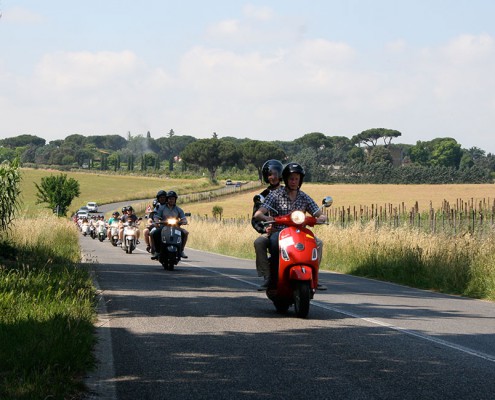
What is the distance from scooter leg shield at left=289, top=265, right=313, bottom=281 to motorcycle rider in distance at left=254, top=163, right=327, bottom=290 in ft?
1.77

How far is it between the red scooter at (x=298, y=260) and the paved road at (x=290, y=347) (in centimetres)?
37

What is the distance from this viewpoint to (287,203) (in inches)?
487

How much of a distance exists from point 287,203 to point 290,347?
11.6ft

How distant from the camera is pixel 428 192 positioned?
10194cm

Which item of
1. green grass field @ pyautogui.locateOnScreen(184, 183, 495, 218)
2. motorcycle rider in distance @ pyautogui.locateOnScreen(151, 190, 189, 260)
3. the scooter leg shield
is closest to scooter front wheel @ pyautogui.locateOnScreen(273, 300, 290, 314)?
the scooter leg shield

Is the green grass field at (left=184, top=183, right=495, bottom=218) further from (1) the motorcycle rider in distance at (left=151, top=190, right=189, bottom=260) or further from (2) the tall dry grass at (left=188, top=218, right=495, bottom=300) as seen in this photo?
(1) the motorcycle rider in distance at (left=151, top=190, right=189, bottom=260)

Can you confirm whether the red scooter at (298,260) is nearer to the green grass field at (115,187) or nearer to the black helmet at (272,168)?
the black helmet at (272,168)

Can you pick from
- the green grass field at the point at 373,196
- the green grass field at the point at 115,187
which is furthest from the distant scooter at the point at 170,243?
the green grass field at the point at 115,187

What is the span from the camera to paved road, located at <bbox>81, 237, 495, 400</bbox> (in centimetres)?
711

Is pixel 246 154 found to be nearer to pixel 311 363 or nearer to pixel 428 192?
pixel 428 192

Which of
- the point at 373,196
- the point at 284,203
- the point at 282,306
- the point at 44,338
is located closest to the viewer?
the point at 44,338

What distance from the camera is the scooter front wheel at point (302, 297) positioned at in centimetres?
1143

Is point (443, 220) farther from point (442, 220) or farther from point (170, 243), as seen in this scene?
point (170, 243)

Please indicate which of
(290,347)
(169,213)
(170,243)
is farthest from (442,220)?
(290,347)
